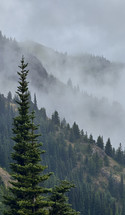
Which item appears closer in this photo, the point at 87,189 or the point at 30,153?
the point at 30,153

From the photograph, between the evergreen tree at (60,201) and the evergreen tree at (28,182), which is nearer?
the evergreen tree at (28,182)

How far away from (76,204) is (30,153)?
148876 millimetres

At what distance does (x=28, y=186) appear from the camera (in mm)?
35625

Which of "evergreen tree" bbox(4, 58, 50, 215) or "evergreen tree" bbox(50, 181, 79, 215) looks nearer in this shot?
"evergreen tree" bbox(4, 58, 50, 215)

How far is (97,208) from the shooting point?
175 meters

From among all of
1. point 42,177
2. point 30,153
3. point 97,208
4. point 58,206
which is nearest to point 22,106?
point 30,153

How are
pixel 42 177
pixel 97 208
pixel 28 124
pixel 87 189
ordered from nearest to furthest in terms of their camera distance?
pixel 42 177
pixel 28 124
pixel 97 208
pixel 87 189

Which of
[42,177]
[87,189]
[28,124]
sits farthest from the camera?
[87,189]

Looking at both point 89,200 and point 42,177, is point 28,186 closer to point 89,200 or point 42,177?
point 42,177

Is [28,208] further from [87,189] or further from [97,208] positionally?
[87,189]

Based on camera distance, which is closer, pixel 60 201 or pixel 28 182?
pixel 28 182

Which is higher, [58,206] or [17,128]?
[17,128]

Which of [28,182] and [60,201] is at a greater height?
[28,182]

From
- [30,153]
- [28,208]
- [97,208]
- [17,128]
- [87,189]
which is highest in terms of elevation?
[87,189]
